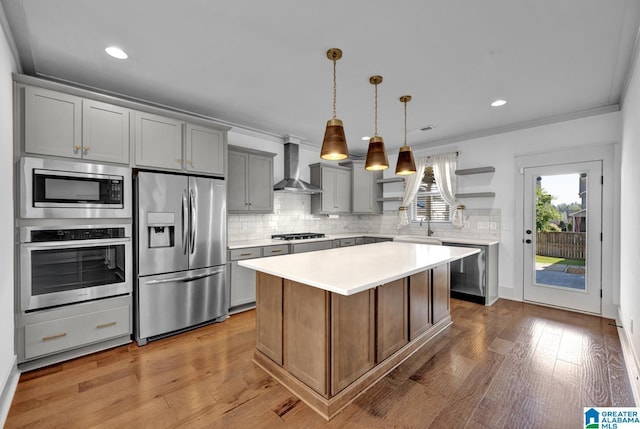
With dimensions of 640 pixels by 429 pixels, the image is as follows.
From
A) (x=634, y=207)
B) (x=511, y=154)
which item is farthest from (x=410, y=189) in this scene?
(x=634, y=207)

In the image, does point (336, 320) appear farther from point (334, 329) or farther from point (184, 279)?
point (184, 279)

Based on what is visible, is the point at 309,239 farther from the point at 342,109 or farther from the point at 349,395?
the point at 349,395

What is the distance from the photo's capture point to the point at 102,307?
2.72m

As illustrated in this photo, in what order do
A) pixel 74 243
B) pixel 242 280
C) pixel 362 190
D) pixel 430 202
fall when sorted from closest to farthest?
1. pixel 74 243
2. pixel 242 280
3. pixel 430 202
4. pixel 362 190

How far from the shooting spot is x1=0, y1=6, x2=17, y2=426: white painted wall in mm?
1981

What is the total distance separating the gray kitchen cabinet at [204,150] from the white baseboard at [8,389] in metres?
2.18

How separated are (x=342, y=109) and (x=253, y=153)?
1451mm

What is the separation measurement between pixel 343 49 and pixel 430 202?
3.68 m

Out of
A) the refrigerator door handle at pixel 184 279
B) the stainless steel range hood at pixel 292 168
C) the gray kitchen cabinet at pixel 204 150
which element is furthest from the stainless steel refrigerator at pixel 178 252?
the stainless steel range hood at pixel 292 168

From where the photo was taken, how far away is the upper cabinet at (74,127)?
2383 mm

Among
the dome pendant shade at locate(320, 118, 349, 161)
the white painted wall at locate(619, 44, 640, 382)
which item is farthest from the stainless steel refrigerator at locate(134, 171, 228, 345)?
the white painted wall at locate(619, 44, 640, 382)

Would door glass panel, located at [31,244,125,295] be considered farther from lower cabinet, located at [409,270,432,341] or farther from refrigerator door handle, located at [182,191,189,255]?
lower cabinet, located at [409,270,432,341]

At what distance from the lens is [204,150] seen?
340 cm

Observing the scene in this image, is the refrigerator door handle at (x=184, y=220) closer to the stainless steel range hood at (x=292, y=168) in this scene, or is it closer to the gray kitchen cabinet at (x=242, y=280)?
the gray kitchen cabinet at (x=242, y=280)
